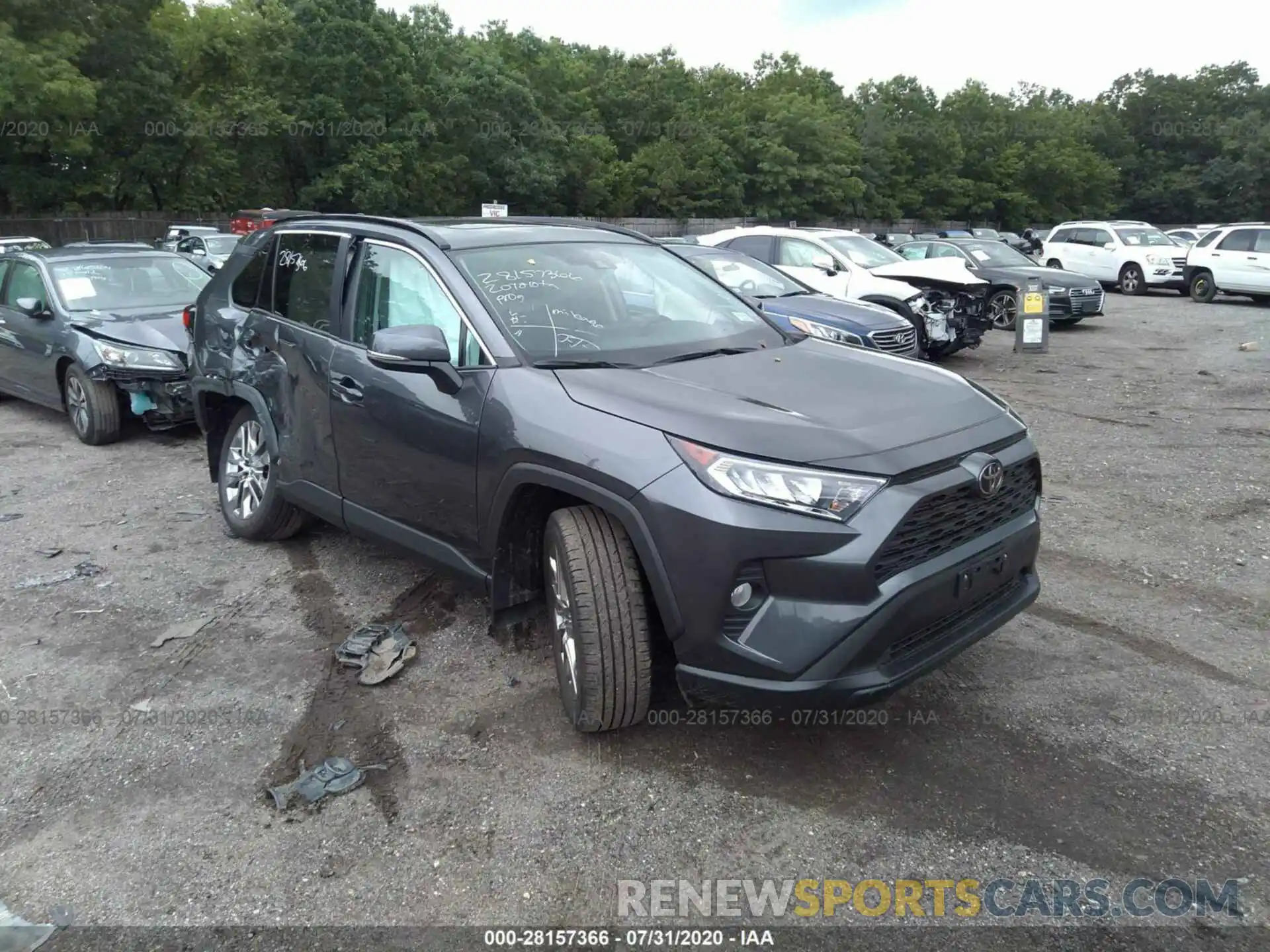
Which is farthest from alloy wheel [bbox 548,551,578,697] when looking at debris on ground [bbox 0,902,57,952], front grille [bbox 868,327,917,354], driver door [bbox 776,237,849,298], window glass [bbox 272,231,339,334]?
driver door [bbox 776,237,849,298]

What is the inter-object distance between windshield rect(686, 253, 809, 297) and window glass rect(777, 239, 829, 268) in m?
2.40

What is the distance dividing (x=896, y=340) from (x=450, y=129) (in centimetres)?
3462

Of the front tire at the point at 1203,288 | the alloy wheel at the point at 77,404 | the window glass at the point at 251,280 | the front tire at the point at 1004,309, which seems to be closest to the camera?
the window glass at the point at 251,280

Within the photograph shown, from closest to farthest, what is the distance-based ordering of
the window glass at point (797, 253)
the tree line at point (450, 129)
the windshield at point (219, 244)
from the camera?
the window glass at point (797, 253), the windshield at point (219, 244), the tree line at point (450, 129)

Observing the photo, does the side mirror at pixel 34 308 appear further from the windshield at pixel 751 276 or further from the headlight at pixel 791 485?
the headlight at pixel 791 485

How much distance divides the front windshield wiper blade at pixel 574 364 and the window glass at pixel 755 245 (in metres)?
10.2

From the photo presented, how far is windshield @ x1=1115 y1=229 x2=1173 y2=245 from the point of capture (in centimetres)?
2311

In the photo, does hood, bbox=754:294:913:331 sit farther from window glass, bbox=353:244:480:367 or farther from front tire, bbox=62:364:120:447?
front tire, bbox=62:364:120:447

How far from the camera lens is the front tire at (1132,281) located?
901 inches

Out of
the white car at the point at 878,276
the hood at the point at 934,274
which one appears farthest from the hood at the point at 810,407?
the hood at the point at 934,274

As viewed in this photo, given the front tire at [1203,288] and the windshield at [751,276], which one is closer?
the windshield at [751,276]

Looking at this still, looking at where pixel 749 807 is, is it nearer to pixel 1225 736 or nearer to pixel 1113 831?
pixel 1113 831

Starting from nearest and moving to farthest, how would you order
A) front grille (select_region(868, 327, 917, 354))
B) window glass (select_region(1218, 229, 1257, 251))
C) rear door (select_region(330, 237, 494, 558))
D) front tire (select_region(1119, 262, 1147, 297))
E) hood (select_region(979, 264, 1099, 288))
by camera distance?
rear door (select_region(330, 237, 494, 558))
front grille (select_region(868, 327, 917, 354))
hood (select_region(979, 264, 1099, 288))
window glass (select_region(1218, 229, 1257, 251))
front tire (select_region(1119, 262, 1147, 297))

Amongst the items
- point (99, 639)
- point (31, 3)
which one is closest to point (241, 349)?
point (99, 639)
